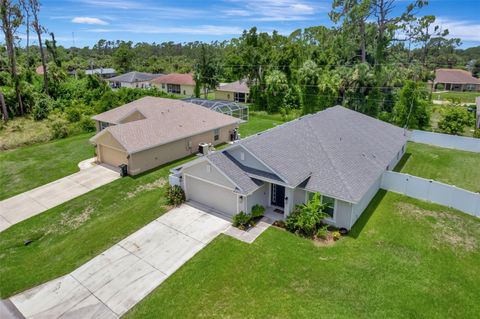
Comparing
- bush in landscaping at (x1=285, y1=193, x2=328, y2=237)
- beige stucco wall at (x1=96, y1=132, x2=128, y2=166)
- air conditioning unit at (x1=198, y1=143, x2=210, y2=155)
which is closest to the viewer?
bush in landscaping at (x1=285, y1=193, x2=328, y2=237)

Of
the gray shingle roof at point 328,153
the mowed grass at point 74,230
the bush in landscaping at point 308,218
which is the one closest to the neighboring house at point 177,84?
the gray shingle roof at point 328,153

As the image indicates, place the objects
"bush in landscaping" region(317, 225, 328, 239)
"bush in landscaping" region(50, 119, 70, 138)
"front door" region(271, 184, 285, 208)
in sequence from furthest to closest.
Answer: "bush in landscaping" region(50, 119, 70, 138) < "front door" region(271, 184, 285, 208) < "bush in landscaping" region(317, 225, 328, 239)

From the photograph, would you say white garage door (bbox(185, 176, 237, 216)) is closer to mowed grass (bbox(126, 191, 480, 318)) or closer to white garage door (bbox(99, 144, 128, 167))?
mowed grass (bbox(126, 191, 480, 318))

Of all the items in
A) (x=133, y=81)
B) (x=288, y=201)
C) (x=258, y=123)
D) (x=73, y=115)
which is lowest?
(x=288, y=201)

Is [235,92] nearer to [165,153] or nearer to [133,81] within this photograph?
[133,81]

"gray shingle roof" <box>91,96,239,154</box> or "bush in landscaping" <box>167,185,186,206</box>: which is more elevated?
"gray shingle roof" <box>91,96,239,154</box>

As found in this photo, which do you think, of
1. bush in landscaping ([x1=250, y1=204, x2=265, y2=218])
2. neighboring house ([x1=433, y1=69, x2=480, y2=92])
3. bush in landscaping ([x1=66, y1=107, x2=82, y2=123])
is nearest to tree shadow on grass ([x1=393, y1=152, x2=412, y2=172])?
bush in landscaping ([x1=250, y1=204, x2=265, y2=218])

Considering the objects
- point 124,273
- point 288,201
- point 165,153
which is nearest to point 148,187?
point 165,153
